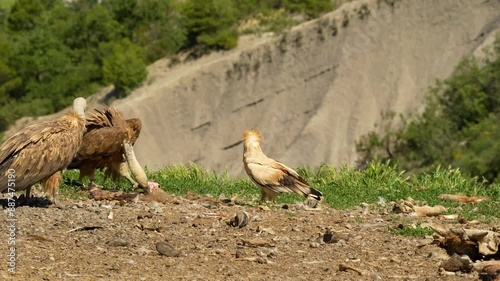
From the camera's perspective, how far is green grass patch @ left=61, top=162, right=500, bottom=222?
36.8 ft

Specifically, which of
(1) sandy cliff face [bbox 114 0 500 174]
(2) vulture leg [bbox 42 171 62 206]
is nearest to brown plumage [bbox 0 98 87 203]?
(2) vulture leg [bbox 42 171 62 206]

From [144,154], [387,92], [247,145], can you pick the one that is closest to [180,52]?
[144,154]

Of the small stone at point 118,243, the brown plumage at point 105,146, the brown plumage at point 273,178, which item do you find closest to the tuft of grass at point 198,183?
the brown plumage at point 105,146

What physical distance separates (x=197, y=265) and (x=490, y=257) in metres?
2.42

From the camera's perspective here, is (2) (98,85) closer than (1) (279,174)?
No

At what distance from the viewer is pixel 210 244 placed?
8.49 m

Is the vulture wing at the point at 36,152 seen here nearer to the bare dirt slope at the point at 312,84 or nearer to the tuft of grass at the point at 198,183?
the tuft of grass at the point at 198,183

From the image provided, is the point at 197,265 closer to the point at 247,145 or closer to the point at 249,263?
Answer: the point at 249,263

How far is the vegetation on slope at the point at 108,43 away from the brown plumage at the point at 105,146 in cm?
3426

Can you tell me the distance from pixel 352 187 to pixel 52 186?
4.06 meters

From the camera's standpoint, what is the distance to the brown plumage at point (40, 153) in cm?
960

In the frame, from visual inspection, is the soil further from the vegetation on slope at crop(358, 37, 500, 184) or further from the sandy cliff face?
the sandy cliff face

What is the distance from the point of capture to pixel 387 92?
4262 cm

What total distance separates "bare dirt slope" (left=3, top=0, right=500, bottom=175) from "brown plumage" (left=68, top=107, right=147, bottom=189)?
27845mm
